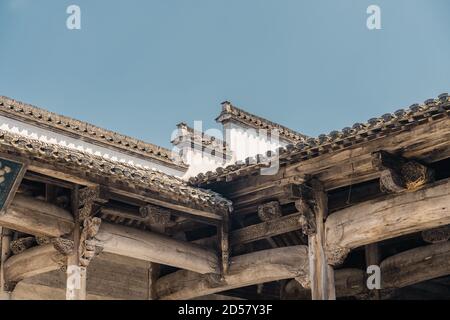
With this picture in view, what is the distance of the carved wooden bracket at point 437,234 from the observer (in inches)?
510

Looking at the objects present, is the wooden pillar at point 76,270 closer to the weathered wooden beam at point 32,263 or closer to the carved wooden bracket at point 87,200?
the carved wooden bracket at point 87,200

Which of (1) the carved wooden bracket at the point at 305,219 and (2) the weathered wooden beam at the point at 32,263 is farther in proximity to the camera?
(1) the carved wooden bracket at the point at 305,219

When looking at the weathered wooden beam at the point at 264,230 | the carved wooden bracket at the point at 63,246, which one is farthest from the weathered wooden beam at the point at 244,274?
the carved wooden bracket at the point at 63,246

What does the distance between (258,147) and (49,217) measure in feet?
30.8

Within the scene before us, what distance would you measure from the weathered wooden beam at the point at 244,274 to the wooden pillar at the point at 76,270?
7.93 ft

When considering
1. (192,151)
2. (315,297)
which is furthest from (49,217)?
(192,151)

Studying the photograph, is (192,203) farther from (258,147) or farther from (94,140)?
(258,147)

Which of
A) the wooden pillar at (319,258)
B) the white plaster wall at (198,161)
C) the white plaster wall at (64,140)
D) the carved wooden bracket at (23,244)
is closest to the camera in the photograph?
the wooden pillar at (319,258)

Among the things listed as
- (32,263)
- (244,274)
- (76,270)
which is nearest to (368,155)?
(244,274)

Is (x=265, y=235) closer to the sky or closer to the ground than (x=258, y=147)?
closer to the ground

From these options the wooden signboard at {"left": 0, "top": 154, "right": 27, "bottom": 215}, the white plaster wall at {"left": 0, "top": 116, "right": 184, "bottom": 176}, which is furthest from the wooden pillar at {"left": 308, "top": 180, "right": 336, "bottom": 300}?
the white plaster wall at {"left": 0, "top": 116, "right": 184, "bottom": 176}

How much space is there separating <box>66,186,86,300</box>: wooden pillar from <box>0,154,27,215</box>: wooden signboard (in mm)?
1107

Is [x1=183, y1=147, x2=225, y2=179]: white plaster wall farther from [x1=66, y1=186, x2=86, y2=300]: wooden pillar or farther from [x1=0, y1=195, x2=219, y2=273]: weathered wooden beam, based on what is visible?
[x1=66, y1=186, x2=86, y2=300]: wooden pillar
